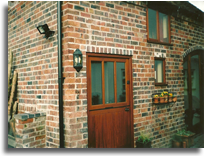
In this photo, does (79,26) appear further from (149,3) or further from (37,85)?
(149,3)

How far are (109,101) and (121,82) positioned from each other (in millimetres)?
528

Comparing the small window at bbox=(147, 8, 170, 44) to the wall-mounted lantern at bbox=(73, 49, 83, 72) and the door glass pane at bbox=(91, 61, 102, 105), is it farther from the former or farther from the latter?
the wall-mounted lantern at bbox=(73, 49, 83, 72)

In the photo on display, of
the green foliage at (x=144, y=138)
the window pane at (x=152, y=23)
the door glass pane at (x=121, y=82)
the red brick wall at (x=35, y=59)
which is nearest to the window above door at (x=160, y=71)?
the window pane at (x=152, y=23)

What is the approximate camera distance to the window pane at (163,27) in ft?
17.0

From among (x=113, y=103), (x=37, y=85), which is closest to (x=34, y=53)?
(x=37, y=85)

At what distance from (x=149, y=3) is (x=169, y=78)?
6.76 ft

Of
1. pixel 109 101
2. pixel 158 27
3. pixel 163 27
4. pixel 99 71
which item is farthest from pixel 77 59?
pixel 163 27

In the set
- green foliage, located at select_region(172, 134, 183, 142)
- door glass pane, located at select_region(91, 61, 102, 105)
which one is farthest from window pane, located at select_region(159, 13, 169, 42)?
green foliage, located at select_region(172, 134, 183, 142)

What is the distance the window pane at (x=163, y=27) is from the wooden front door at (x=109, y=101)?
1.57 metres

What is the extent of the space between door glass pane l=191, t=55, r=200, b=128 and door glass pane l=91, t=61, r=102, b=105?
381cm

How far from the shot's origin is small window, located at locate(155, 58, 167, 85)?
5037mm

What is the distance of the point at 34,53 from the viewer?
4039 millimetres

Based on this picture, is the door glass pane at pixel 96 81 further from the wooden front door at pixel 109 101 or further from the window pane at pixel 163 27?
the window pane at pixel 163 27

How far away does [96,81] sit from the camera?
12.4 ft
